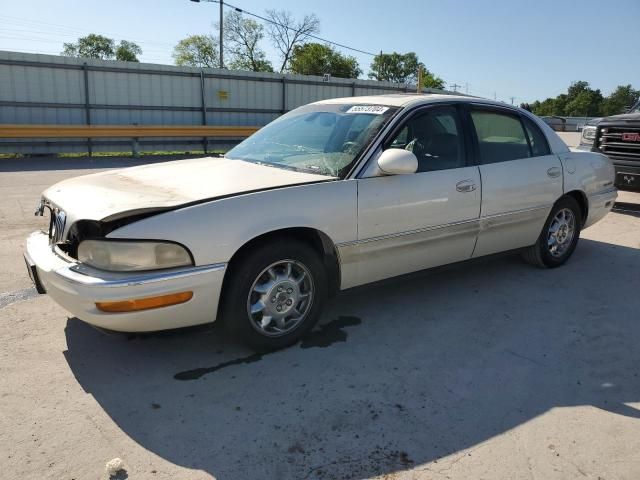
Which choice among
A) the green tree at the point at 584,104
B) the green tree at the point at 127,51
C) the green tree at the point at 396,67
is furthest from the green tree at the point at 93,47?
the green tree at the point at 584,104

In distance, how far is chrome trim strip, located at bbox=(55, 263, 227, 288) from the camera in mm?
2654

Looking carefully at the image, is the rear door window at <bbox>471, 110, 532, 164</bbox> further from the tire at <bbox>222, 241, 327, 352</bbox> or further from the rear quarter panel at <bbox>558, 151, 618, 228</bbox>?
the tire at <bbox>222, 241, 327, 352</bbox>

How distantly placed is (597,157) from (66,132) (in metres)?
12.7

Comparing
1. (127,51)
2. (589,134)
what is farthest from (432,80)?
(589,134)

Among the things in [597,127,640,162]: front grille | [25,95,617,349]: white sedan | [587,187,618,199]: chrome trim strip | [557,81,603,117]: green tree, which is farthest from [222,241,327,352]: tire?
[557,81,603,117]: green tree

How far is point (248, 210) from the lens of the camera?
294cm

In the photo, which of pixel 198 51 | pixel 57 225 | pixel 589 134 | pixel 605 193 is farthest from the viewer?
pixel 198 51

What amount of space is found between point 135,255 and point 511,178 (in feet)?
10.0

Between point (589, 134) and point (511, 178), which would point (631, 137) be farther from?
point (511, 178)

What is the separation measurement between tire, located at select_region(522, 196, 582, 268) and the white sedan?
0.03m

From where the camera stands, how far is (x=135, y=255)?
8.87 feet

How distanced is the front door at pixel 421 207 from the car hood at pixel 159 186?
448mm

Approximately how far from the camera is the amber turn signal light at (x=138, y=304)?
8.73ft

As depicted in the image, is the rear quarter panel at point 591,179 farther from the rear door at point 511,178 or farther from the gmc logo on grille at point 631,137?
the gmc logo on grille at point 631,137
